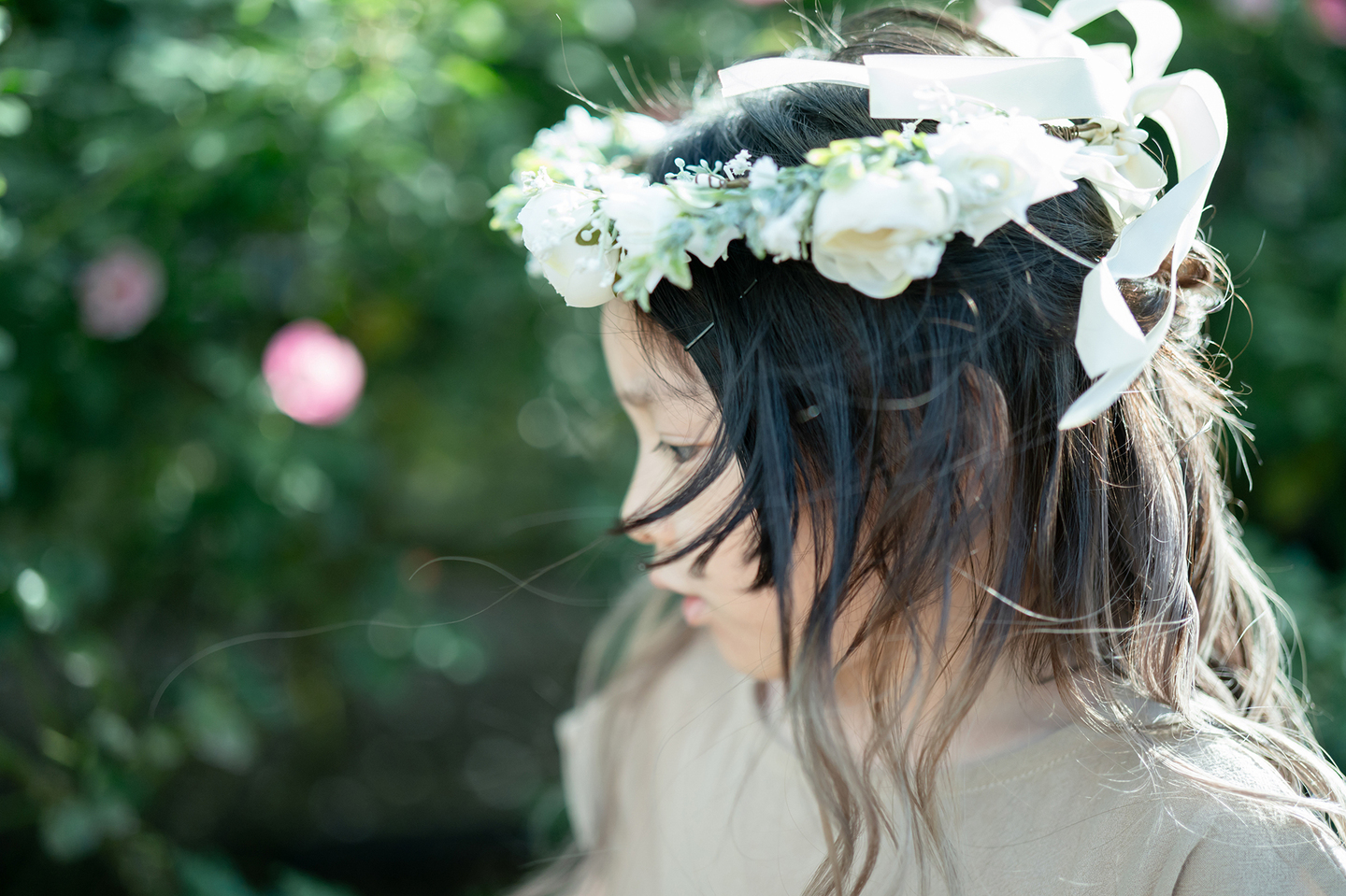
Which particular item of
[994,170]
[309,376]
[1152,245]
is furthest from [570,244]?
[309,376]

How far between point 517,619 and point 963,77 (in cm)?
185

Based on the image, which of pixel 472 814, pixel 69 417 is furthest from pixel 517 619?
pixel 69 417

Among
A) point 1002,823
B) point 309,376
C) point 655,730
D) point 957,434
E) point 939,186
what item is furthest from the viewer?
point 309,376

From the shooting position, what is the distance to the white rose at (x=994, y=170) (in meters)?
0.59

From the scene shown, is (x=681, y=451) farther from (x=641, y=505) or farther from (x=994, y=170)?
(x=994, y=170)

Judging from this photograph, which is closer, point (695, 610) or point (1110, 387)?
point (1110, 387)

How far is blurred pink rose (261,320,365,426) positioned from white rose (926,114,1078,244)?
95 cm

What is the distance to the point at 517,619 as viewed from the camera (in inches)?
89.5

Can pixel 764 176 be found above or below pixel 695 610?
above

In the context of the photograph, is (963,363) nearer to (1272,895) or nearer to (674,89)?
(1272,895)

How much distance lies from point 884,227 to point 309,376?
942 millimetres

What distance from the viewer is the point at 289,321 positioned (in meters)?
1.43

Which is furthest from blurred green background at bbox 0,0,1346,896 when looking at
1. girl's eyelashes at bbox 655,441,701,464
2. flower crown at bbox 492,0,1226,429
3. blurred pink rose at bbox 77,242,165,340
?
flower crown at bbox 492,0,1226,429

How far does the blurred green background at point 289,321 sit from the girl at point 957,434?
0.39 meters
